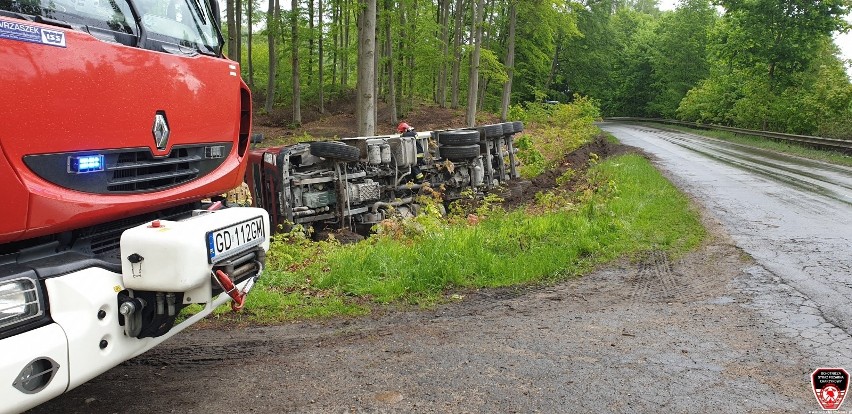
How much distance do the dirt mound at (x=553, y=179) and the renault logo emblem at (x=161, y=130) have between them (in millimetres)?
8884

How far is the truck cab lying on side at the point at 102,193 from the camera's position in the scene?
2.58 meters

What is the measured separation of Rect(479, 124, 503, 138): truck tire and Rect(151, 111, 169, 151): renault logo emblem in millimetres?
9544

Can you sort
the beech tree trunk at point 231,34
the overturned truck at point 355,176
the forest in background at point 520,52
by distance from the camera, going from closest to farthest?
the overturned truck at point 355,176 → the beech tree trunk at point 231,34 → the forest in background at point 520,52

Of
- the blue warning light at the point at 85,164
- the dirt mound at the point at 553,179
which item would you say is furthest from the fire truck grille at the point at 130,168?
the dirt mound at the point at 553,179

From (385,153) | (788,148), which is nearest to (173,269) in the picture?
(385,153)

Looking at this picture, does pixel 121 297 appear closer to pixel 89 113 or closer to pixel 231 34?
pixel 89 113

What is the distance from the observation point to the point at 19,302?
2586 millimetres

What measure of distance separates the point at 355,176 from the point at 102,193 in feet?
19.2

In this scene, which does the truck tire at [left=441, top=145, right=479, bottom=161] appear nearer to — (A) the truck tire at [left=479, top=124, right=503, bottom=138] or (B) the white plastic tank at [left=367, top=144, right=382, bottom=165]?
(A) the truck tire at [left=479, top=124, right=503, bottom=138]

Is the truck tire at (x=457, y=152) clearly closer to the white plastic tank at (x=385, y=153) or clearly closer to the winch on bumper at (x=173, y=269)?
the white plastic tank at (x=385, y=153)

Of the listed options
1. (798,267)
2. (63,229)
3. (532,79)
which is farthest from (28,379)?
(532,79)

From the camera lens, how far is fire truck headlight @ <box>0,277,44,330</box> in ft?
8.31

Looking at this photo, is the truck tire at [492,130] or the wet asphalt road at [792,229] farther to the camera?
the truck tire at [492,130]

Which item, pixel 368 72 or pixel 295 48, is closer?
pixel 368 72
